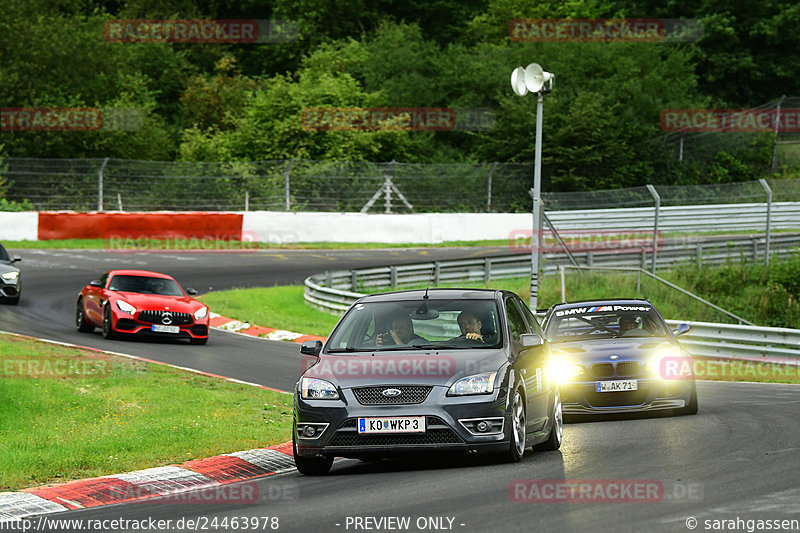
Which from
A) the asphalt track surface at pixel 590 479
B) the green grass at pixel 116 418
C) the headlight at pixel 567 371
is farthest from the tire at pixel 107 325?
the asphalt track surface at pixel 590 479

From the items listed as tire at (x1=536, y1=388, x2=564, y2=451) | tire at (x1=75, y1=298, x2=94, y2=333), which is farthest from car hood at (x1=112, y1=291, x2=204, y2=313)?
tire at (x1=536, y1=388, x2=564, y2=451)

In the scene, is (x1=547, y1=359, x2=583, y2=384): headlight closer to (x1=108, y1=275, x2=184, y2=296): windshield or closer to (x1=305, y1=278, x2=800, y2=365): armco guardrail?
(x1=305, y1=278, x2=800, y2=365): armco guardrail

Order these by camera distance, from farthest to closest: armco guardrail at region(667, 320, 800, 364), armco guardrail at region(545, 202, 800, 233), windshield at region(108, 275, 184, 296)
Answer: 1. armco guardrail at region(545, 202, 800, 233)
2. windshield at region(108, 275, 184, 296)
3. armco guardrail at region(667, 320, 800, 364)

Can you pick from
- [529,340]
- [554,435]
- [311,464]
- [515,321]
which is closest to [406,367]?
[311,464]

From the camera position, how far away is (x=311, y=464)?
990 cm

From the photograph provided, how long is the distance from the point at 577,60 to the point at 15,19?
27362 mm

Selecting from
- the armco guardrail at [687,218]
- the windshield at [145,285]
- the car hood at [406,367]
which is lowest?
the windshield at [145,285]

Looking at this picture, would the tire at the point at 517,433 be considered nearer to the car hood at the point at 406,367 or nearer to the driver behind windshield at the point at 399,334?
the car hood at the point at 406,367

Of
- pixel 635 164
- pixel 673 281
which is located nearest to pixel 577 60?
pixel 635 164

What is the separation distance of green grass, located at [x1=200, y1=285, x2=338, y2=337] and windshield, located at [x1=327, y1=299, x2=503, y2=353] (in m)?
14.2

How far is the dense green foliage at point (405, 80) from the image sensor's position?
2047 inches

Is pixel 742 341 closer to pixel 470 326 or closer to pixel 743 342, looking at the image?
pixel 743 342

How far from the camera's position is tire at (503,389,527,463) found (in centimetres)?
971

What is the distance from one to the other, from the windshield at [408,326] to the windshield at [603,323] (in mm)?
3982
